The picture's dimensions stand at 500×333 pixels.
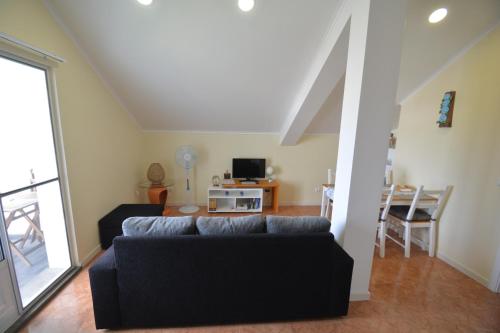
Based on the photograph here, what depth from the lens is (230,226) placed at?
1.76 m

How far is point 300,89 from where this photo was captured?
3168mm

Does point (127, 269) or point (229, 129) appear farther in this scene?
point (229, 129)

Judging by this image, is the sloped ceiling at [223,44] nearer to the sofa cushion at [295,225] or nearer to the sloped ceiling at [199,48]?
the sloped ceiling at [199,48]

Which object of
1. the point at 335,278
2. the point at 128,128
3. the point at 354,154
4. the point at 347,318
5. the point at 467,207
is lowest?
the point at 347,318

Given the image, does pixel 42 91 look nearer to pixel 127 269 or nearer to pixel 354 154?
pixel 127 269

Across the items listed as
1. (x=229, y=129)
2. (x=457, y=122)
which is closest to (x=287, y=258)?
(x=457, y=122)

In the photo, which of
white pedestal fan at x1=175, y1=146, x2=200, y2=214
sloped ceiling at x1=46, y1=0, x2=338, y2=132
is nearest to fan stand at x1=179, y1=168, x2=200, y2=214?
white pedestal fan at x1=175, y1=146, x2=200, y2=214

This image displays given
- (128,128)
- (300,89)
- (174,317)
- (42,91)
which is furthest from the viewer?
(128,128)

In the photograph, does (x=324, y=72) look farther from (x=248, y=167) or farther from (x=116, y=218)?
(x=116, y=218)

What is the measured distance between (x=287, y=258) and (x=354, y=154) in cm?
99

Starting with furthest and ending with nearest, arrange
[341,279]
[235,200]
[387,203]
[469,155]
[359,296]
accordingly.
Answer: [235,200] < [387,203] < [469,155] < [359,296] < [341,279]

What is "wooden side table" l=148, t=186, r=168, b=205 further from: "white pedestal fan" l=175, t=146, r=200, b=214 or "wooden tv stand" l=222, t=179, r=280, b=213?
"wooden tv stand" l=222, t=179, r=280, b=213

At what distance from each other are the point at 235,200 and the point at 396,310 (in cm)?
295

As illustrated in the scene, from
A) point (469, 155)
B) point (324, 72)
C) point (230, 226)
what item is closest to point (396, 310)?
point (230, 226)
